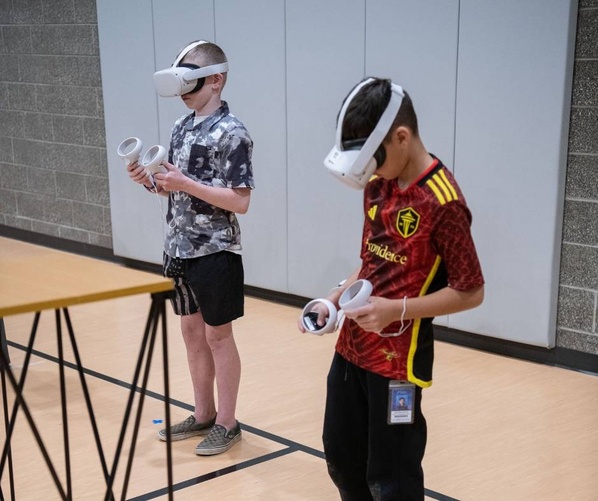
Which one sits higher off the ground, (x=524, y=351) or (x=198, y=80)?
(x=198, y=80)

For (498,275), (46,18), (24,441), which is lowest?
(24,441)

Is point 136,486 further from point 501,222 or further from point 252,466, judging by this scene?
point 501,222

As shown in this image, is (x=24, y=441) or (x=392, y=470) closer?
(x=392, y=470)

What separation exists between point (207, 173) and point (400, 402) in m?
1.38

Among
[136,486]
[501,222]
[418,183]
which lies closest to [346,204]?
[501,222]

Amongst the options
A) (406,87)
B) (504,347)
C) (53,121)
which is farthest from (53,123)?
(504,347)

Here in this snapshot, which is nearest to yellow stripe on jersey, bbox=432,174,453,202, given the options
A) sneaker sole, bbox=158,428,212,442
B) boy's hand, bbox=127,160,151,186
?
boy's hand, bbox=127,160,151,186

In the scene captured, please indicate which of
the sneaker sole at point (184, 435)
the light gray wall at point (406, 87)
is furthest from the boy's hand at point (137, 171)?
the light gray wall at point (406, 87)

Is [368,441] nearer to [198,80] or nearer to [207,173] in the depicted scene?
[207,173]

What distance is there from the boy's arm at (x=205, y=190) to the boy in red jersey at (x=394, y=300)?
950mm

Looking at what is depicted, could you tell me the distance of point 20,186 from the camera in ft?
25.4

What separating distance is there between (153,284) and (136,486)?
132cm

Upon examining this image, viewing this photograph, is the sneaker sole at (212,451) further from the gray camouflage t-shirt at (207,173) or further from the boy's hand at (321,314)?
the boy's hand at (321,314)

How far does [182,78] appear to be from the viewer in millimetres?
3127
